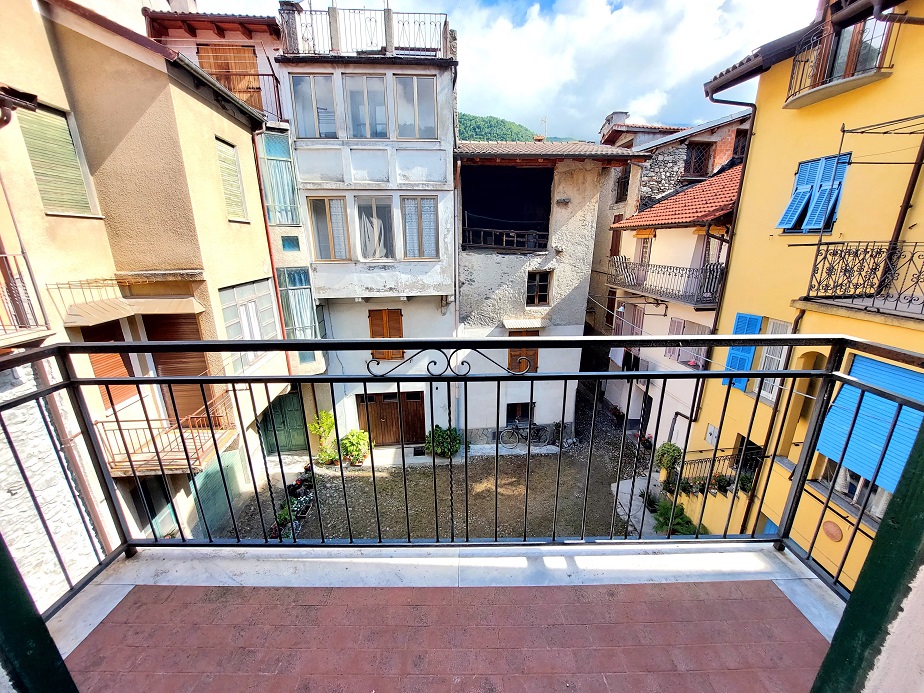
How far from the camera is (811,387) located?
262 inches

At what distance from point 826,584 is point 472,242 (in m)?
10.7

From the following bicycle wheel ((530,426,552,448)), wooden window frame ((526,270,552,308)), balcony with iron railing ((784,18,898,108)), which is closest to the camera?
balcony with iron railing ((784,18,898,108))

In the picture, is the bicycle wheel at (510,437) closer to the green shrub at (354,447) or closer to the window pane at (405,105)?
the green shrub at (354,447)

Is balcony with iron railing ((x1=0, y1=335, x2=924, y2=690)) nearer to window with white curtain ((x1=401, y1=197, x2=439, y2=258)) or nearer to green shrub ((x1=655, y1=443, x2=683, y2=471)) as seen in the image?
Answer: green shrub ((x1=655, y1=443, x2=683, y2=471))

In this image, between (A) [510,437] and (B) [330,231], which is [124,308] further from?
(A) [510,437]

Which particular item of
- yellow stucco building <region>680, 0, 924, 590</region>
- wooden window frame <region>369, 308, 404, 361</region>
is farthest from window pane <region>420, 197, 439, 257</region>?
yellow stucco building <region>680, 0, 924, 590</region>

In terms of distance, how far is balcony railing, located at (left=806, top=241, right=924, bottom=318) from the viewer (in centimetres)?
497

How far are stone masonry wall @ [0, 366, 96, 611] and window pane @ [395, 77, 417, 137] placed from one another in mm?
7918

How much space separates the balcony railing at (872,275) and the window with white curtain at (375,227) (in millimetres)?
8113

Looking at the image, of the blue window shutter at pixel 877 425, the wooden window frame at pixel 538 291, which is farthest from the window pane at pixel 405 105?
the blue window shutter at pixel 877 425

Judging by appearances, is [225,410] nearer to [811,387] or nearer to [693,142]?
[811,387]

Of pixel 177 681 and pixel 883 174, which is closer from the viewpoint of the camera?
pixel 177 681

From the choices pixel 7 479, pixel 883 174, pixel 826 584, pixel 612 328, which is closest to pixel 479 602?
pixel 826 584

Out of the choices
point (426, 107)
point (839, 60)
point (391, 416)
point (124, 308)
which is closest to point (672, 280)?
point (839, 60)
